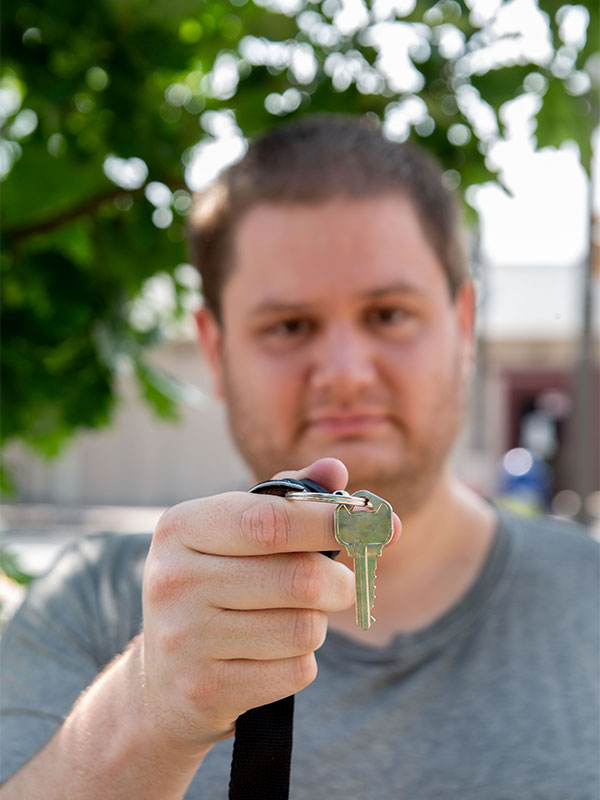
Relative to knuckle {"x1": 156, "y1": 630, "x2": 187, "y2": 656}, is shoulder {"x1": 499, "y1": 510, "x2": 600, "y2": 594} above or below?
below

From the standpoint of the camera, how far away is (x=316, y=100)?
1.96 m

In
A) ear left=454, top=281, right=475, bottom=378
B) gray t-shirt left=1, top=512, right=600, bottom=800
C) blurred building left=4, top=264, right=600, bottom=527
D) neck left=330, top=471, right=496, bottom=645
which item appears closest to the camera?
gray t-shirt left=1, top=512, right=600, bottom=800

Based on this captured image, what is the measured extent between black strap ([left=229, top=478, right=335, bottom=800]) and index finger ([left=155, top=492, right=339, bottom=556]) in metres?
0.19

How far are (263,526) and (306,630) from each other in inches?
4.9

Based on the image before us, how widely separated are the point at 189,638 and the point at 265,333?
0.90 metres

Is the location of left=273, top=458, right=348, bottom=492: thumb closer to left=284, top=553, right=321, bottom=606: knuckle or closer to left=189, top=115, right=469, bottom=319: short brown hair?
left=284, top=553, right=321, bottom=606: knuckle

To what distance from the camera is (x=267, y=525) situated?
811mm

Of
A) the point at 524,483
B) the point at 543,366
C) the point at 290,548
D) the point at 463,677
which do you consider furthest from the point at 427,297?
the point at 543,366

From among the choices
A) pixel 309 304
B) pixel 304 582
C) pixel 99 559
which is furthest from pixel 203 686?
pixel 99 559

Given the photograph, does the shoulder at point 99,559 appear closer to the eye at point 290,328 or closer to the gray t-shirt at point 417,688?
Result: the gray t-shirt at point 417,688

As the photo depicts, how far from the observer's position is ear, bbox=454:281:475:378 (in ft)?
6.40

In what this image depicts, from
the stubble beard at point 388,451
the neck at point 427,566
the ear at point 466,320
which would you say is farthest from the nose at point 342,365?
the ear at point 466,320

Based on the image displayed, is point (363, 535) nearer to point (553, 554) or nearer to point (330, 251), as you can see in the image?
point (330, 251)

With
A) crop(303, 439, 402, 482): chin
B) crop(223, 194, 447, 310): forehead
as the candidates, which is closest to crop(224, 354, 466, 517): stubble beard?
crop(303, 439, 402, 482): chin
